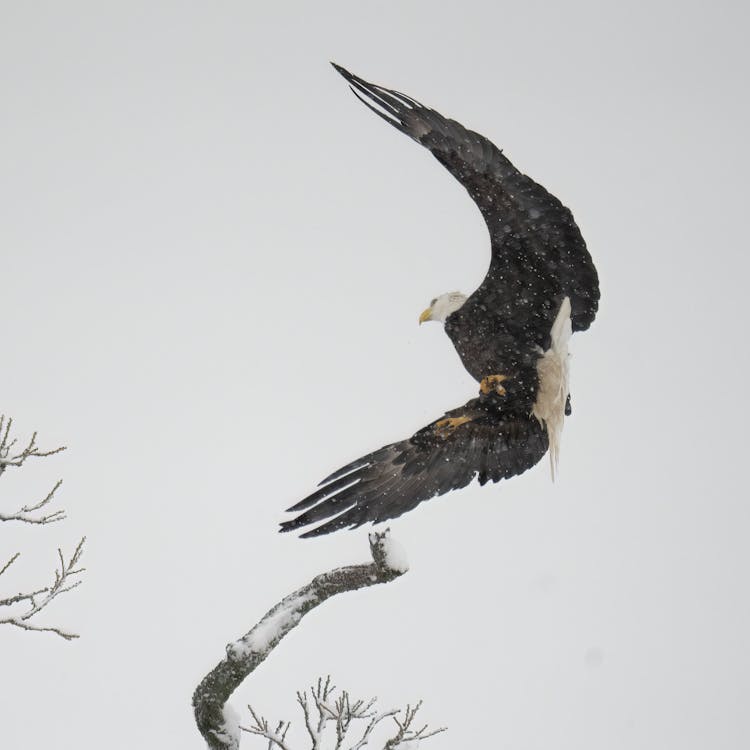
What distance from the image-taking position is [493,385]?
214 inches

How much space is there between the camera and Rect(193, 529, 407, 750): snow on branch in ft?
13.7

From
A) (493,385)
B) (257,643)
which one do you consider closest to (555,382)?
(493,385)

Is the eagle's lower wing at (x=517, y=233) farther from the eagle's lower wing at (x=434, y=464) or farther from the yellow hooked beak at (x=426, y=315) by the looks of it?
the eagle's lower wing at (x=434, y=464)

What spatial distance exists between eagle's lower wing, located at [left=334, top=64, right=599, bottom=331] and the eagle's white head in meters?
0.58

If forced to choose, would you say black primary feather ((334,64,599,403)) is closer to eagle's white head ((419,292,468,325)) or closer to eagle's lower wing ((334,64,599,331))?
eagle's lower wing ((334,64,599,331))

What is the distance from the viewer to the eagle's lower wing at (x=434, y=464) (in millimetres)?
4664

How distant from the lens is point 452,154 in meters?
5.79

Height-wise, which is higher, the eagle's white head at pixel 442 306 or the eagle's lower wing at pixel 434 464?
the eagle's white head at pixel 442 306

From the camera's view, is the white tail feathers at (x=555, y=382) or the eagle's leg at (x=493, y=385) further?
the eagle's leg at (x=493, y=385)

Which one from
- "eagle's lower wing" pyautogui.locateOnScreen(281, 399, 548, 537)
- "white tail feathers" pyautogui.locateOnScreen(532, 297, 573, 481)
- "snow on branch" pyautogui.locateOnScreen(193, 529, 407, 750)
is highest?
"white tail feathers" pyautogui.locateOnScreen(532, 297, 573, 481)

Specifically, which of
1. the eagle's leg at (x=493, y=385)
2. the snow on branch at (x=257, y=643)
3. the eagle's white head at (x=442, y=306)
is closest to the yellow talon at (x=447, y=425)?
the eagle's leg at (x=493, y=385)

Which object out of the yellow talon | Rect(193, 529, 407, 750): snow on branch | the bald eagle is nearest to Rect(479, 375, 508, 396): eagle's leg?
the bald eagle

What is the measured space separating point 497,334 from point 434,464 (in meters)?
1.30

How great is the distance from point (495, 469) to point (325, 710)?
5.58 ft
